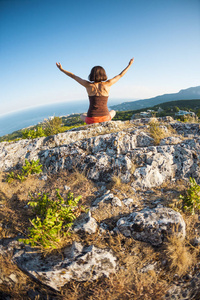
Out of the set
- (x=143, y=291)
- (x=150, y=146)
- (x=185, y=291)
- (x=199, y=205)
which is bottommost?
(x=185, y=291)

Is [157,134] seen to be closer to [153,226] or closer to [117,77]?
[117,77]

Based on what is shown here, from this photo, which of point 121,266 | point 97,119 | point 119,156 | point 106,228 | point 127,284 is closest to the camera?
point 127,284

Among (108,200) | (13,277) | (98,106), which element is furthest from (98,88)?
(13,277)

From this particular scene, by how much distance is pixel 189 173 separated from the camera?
4.13 meters

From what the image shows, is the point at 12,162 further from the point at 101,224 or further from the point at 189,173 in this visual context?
the point at 189,173

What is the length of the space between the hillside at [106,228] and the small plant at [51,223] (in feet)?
0.07

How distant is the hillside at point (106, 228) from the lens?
2.47 m

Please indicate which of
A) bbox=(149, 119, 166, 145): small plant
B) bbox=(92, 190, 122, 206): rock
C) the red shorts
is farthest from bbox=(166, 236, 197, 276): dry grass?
the red shorts

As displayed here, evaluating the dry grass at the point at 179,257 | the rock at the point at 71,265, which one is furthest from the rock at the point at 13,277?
the dry grass at the point at 179,257

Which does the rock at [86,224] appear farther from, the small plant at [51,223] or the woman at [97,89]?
the woman at [97,89]

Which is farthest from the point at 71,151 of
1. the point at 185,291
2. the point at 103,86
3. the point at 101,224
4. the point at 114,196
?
the point at 185,291

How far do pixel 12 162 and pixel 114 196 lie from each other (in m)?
4.15

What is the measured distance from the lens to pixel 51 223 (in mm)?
2660

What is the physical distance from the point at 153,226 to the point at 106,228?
103 cm
